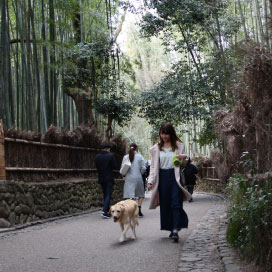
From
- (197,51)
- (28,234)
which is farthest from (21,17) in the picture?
(197,51)

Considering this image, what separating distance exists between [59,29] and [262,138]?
34.4 feet

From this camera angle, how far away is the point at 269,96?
186 inches

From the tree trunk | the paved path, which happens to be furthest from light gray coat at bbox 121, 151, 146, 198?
the tree trunk

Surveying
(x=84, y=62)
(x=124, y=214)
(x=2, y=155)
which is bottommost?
(x=124, y=214)

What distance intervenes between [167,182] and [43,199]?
3.87 m

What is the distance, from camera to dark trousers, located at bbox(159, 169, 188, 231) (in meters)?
5.92

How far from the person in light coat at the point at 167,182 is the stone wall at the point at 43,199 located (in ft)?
8.89

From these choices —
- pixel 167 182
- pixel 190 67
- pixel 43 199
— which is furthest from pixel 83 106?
pixel 167 182

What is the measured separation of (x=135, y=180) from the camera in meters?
9.41

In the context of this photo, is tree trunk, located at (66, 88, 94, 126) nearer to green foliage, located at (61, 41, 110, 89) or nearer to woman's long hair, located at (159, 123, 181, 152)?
green foliage, located at (61, 41, 110, 89)

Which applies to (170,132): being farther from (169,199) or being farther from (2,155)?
(2,155)

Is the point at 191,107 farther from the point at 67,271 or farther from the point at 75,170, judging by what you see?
the point at 67,271

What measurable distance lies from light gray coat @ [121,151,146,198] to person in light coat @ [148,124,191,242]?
3.26 metres

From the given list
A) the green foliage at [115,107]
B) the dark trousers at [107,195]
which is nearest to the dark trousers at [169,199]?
the dark trousers at [107,195]
